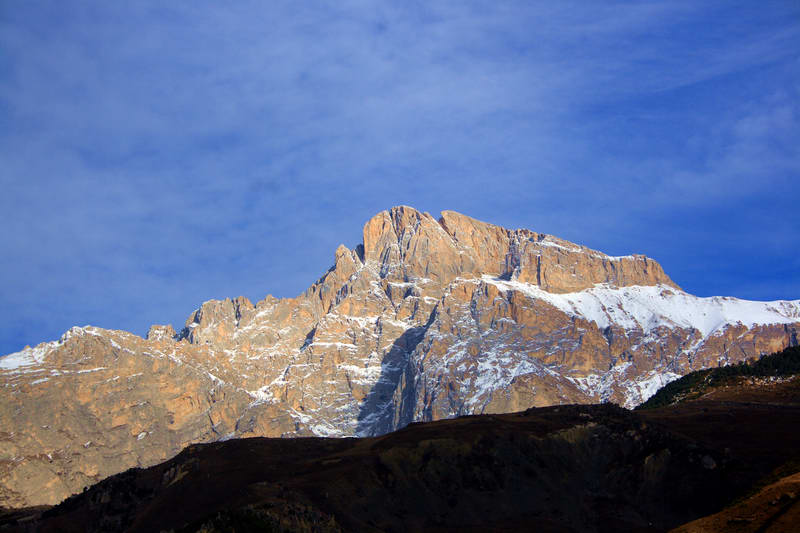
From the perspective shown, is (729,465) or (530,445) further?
(530,445)

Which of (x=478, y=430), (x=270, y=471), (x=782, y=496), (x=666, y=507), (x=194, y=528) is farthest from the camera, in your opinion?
(x=478, y=430)

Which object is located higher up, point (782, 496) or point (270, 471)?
point (270, 471)

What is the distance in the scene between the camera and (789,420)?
169 m

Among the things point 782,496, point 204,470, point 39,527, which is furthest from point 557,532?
point 39,527

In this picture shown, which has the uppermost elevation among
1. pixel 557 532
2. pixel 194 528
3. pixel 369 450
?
pixel 369 450

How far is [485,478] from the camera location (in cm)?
16050

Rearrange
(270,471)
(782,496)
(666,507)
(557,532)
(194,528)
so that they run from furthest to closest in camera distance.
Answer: (270,471)
(666,507)
(557,532)
(194,528)
(782,496)

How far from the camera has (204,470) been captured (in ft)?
547

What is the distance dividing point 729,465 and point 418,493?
56.6 metres

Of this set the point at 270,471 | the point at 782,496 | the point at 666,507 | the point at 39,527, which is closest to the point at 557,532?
the point at 666,507

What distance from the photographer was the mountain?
478 feet

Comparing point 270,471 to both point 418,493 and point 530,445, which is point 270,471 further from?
point 530,445

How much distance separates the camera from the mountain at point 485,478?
14562cm

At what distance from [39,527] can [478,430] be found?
307 feet
